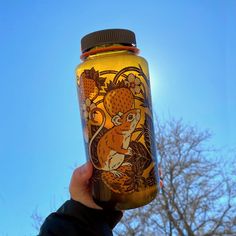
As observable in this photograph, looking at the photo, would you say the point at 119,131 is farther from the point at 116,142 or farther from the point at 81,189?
the point at 81,189

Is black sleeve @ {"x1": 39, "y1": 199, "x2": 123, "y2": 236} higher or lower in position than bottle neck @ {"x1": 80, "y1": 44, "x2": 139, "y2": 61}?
lower

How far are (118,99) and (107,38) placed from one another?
0.45 ft

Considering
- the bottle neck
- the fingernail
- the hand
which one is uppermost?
the bottle neck

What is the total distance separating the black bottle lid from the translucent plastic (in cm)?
2

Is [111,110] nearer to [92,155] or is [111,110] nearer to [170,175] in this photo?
[92,155]

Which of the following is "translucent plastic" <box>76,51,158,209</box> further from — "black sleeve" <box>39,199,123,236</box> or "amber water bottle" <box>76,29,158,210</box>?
"black sleeve" <box>39,199,123,236</box>

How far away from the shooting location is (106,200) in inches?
36.6

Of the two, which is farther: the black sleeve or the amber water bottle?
the black sleeve

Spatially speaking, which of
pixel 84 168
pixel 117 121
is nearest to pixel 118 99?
pixel 117 121

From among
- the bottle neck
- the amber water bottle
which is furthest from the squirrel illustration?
the bottle neck

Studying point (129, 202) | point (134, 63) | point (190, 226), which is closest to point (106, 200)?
point (129, 202)

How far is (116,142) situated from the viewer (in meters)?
0.90

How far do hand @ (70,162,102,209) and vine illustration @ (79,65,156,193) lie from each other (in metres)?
0.05

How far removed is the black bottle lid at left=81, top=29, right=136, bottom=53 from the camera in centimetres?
94
